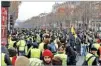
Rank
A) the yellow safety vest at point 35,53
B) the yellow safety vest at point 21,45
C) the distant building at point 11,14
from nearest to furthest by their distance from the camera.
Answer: the yellow safety vest at point 35,53 → the yellow safety vest at point 21,45 → the distant building at point 11,14

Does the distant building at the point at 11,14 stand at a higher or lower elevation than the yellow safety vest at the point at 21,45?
higher

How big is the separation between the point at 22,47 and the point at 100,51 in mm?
5033

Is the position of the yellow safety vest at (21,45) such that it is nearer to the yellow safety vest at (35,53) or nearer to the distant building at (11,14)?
the distant building at (11,14)

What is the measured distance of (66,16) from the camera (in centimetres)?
7612

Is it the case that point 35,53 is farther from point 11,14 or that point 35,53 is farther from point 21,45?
point 11,14

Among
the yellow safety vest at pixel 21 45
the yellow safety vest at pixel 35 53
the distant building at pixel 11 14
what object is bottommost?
the yellow safety vest at pixel 21 45

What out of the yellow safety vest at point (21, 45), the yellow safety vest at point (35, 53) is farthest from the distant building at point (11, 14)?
the yellow safety vest at point (35, 53)

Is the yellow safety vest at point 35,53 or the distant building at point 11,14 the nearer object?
the yellow safety vest at point 35,53

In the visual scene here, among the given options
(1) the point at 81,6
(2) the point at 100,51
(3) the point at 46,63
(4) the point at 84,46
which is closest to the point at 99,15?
(1) the point at 81,6

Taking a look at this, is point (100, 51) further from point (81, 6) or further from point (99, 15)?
point (81, 6)

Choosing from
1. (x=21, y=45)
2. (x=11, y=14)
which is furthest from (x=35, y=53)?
(x=11, y=14)

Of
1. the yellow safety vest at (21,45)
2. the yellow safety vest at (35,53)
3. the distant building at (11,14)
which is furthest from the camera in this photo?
the distant building at (11,14)

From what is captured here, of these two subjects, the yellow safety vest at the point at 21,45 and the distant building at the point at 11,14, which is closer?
the yellow safety vest at the point at 21,45

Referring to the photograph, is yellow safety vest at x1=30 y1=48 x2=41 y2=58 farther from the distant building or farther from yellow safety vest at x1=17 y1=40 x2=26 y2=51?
the distant building
